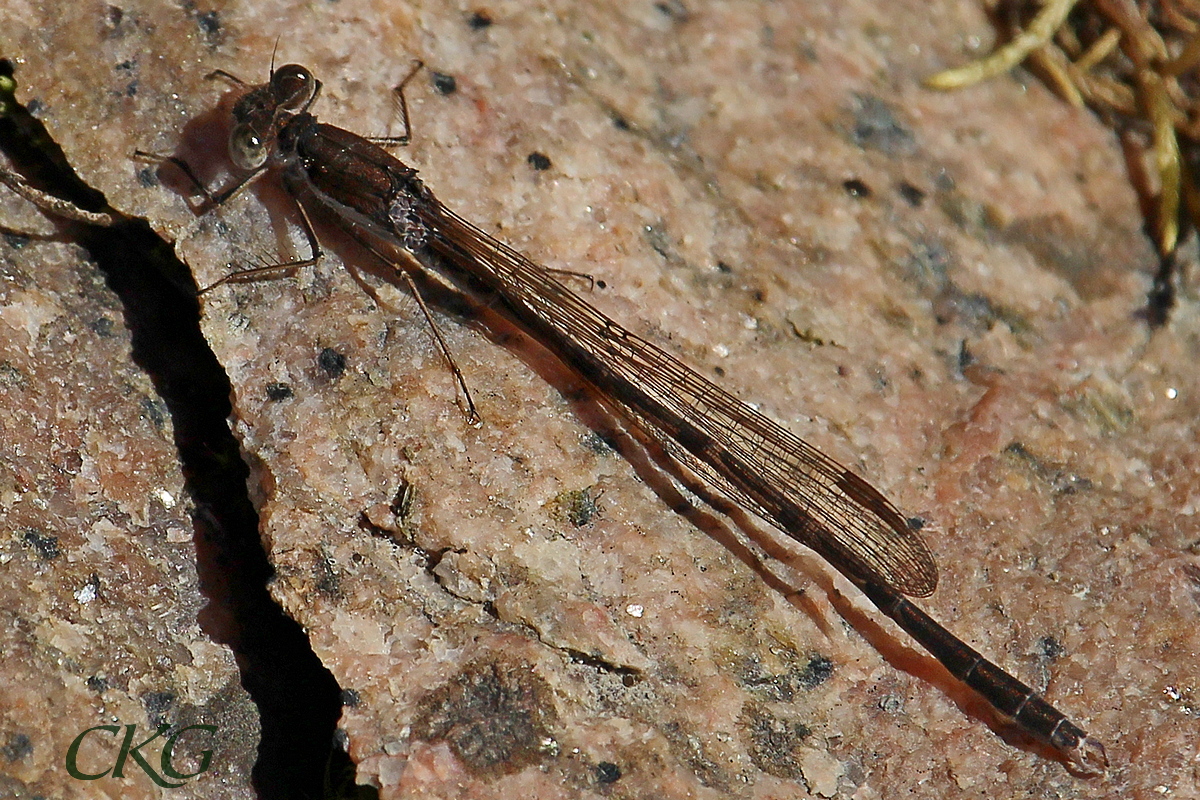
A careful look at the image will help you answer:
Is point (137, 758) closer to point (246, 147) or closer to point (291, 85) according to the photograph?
point (246, 147)

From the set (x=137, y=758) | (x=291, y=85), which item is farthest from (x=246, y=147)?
(x=137, y=758)

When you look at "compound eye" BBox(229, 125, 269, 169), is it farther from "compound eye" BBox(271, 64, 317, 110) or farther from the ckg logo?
the ckg logo

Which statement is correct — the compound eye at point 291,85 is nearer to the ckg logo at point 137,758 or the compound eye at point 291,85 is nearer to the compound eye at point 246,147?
the compound eye at point 246,147

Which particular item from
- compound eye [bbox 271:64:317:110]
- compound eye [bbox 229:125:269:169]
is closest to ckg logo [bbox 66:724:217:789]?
compound eye [bbox 229:125:269:169]

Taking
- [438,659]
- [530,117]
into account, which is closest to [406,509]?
[438,659]

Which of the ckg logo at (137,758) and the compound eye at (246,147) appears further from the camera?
the compound eye at (246,147)

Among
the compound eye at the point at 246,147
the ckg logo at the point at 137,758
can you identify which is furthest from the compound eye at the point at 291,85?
the ckg logo at the point at 137,758

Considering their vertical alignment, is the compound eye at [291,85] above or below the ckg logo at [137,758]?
above

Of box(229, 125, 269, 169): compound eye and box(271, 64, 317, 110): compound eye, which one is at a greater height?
box(271, 64, 317, 110): compound eye
